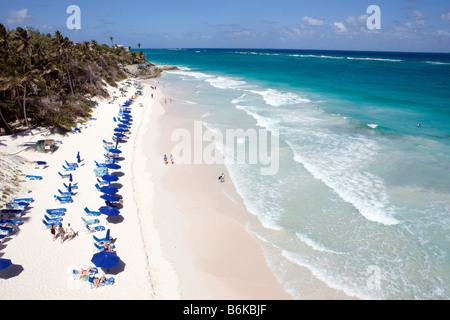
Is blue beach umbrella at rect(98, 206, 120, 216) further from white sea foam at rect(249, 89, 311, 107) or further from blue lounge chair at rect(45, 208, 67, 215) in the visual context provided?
white sea foam at rect(249, 89, 311, 107)

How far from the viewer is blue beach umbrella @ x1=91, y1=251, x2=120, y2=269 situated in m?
11.6

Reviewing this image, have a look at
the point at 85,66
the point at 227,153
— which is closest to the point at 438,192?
the point at 227,153

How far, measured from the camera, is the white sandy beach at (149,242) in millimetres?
11648

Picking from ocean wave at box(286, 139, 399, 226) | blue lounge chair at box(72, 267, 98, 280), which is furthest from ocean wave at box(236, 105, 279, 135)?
blue lounge chair at box(72, 267, 98, 280)

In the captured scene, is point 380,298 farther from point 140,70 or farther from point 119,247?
point 140,70

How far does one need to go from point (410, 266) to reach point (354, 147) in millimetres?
15809

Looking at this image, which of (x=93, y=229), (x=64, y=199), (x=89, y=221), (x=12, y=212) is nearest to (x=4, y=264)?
(x=93, y=229)

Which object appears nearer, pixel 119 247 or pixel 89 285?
pixel 89 285

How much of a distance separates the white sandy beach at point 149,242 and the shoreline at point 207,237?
0.05 m

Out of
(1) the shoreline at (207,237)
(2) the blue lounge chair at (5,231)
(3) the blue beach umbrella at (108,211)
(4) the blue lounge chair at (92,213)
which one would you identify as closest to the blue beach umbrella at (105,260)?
(1) the shoreline at (207,237)

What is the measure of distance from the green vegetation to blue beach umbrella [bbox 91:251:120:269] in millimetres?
19789

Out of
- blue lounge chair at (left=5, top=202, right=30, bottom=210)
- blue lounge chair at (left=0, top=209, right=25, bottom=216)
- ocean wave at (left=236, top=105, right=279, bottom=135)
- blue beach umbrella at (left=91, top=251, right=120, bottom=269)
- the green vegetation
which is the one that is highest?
the green vegetation

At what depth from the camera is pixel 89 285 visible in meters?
11.6

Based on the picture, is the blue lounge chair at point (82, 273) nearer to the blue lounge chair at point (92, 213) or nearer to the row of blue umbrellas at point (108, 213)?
the row of blue umbrellas at point (108, 213)
